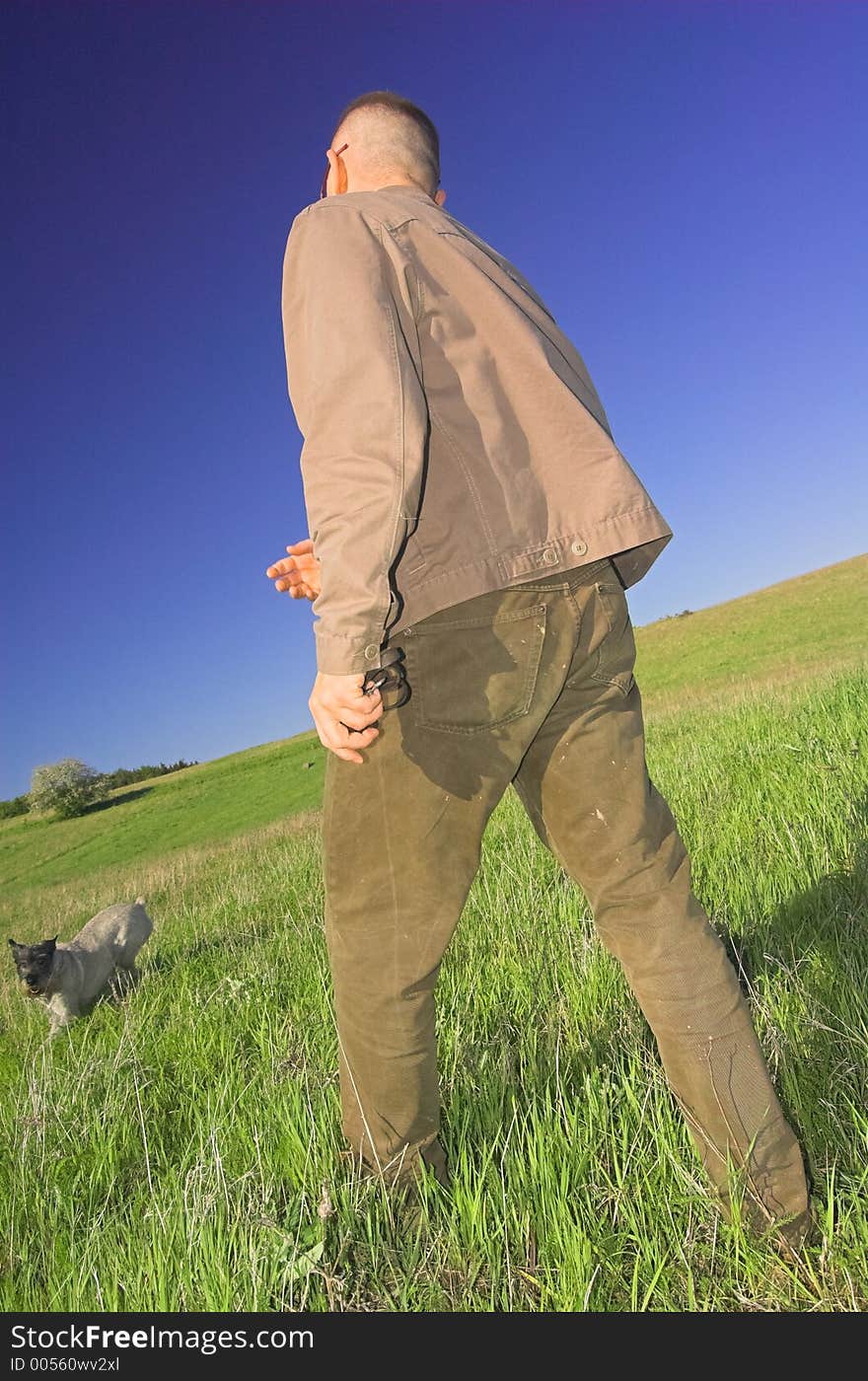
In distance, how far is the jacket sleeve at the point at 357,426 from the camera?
1543 mm

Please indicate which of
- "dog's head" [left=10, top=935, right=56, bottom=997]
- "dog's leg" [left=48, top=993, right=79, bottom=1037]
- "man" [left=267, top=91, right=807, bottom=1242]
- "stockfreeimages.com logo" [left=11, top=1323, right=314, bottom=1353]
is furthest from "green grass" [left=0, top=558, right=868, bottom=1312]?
"dog's head" [left=10, top=935, right=56, bottom=997]

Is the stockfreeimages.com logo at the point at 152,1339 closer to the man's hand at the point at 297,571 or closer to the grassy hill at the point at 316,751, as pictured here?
the man's hand at the point at 297,571

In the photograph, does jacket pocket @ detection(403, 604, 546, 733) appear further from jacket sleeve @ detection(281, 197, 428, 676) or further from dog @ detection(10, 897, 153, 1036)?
dog @ detection(10, 897, 153, 1036)

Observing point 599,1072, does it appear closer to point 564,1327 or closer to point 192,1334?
point 564,1327

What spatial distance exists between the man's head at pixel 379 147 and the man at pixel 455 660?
30 centimetres

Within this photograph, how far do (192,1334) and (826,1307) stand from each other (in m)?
1.33

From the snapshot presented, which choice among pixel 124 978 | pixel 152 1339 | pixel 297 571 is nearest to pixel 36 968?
pixel 124 978

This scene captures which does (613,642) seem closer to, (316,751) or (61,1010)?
(61,1010)

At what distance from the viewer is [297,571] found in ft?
7.22

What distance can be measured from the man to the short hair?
32cm

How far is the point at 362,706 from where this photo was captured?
5.21 ft

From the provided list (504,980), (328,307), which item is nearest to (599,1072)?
(504,980)

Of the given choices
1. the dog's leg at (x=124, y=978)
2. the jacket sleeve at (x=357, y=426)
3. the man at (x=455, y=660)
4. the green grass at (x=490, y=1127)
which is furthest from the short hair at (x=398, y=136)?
the dog's leg at (x=124, y=978)

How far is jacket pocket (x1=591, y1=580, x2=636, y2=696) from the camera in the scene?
6.13 ft
